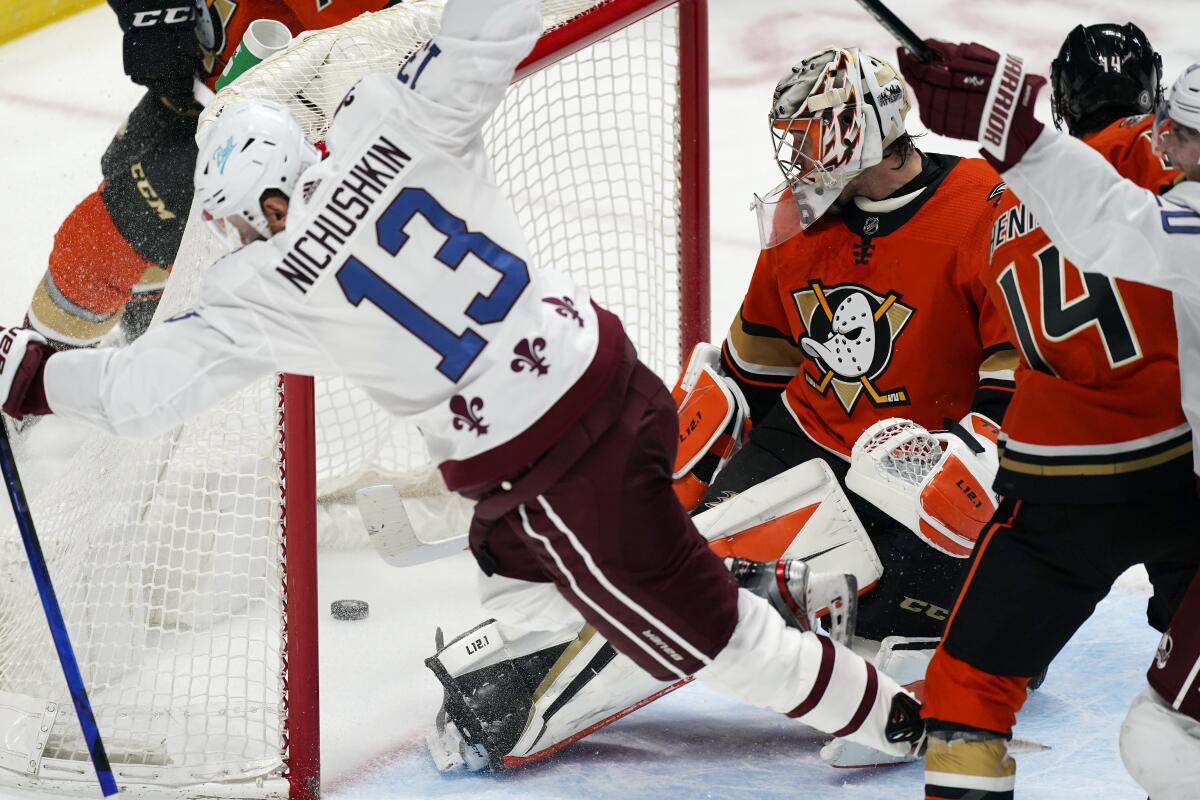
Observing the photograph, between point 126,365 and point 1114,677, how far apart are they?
1768mm

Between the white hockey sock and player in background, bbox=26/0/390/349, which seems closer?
the white hockey sock

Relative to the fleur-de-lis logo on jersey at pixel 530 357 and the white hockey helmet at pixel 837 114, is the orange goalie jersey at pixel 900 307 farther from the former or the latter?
the fleur-de-lis logo on jersey at pixel 530 357

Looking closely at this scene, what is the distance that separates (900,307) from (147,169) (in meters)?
1.67

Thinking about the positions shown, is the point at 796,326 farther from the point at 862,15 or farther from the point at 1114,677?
the point at 862,15

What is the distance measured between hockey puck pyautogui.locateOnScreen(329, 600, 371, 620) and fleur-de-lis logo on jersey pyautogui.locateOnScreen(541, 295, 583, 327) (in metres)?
1.26

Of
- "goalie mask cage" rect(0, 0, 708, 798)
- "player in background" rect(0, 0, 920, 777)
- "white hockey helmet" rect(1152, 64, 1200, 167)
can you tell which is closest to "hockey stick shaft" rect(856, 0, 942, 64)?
"white hockey helmet" rect(1152, 64, 1200, 167)

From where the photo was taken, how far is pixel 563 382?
202 centimetres

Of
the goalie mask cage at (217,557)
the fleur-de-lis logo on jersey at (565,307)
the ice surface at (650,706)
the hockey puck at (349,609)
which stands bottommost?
the hockey puck at (349,609)

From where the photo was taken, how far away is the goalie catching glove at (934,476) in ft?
7.71

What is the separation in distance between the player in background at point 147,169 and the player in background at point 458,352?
1397 millimetres

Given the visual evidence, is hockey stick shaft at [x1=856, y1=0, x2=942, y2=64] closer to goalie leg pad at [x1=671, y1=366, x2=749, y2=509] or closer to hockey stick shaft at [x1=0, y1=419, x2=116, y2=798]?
goalie leg pad at [x1=671, y1=366, x2=749, y2=509]

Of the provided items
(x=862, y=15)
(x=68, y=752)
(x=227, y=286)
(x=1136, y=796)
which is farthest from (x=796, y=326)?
(x=862, y=15)

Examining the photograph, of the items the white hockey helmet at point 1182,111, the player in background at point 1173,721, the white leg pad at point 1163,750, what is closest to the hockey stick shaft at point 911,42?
the white hockey helmet at point 1182,111

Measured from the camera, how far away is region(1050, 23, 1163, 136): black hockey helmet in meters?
2.44
